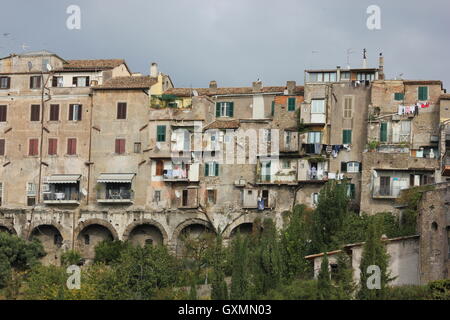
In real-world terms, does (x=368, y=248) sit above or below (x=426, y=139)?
below

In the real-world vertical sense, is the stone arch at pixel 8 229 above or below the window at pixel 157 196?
below

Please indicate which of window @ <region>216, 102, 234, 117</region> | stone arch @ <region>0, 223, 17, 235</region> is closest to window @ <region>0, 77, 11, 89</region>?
stone arch @ <region>0, 223, 17, 235</region>

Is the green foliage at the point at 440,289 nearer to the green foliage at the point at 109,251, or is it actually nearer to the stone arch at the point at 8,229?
the green foliage at the point at 109,251

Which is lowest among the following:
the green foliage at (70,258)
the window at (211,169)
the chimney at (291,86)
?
the green foliage at (70,258)

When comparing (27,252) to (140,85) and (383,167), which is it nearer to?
(140,85)

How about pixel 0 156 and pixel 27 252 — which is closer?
pixel 27 252

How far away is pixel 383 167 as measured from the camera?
273 feet

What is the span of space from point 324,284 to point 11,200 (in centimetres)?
3669

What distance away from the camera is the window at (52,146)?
3583 inches

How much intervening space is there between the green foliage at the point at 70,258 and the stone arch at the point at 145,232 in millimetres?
3715

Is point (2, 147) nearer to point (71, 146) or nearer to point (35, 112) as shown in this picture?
point (35, 112)

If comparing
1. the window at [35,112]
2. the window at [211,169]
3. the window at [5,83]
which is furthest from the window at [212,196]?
the window at [5,83]

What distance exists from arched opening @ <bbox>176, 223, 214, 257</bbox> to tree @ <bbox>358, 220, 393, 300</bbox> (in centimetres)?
2344
